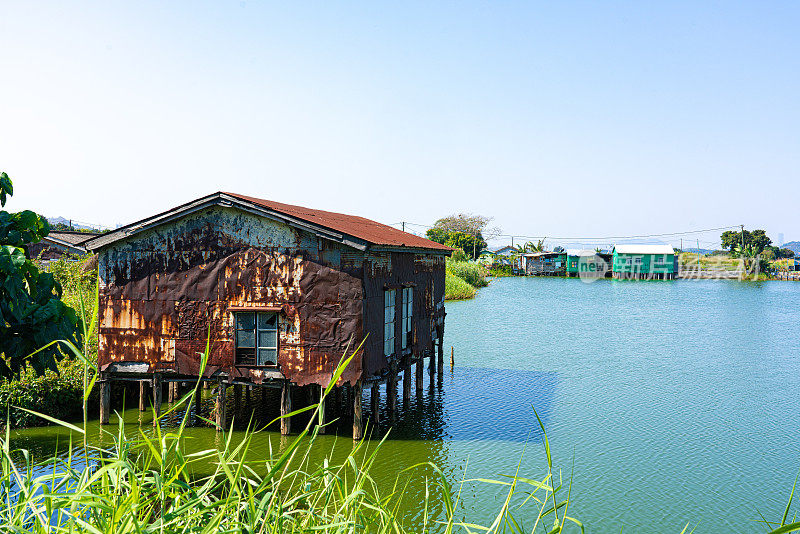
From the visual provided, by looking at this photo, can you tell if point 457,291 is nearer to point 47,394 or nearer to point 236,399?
point 236,399

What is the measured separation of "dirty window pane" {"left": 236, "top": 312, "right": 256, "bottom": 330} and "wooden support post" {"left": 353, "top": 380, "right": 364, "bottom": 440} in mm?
2687

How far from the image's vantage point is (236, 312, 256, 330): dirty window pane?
1382 cm

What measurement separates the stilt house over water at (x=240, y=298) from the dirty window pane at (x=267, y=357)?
1.0 inches

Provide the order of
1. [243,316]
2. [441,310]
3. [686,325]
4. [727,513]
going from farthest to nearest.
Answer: [686,325], [441,310], [243,316], [727,513]

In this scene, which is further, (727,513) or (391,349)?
(391,349)

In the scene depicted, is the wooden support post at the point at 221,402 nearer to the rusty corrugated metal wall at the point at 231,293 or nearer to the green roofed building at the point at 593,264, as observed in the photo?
the rusty corrugated metal wall at the point at 231,293

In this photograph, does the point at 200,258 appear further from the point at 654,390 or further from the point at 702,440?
the point at 654,390

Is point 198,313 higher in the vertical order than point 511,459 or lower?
higher

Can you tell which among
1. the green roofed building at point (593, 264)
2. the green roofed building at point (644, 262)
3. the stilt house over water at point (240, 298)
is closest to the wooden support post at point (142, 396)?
the stilt house over water at point (240, 298)

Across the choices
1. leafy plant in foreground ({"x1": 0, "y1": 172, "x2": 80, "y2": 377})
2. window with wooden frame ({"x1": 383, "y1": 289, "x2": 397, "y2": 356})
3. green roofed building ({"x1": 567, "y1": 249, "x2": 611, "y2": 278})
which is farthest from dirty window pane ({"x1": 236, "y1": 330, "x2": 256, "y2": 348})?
green roofed building ({"x1": 567, "y1": 249, "x2": 611, "y2": 278})

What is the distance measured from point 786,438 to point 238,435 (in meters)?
13.5

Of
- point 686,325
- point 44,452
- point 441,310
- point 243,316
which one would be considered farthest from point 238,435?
point 686,325

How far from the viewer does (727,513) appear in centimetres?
1098

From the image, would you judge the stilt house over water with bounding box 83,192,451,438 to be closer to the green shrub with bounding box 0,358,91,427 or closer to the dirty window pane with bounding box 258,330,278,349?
the dirty window pane with bounding box 258,330,278,349
